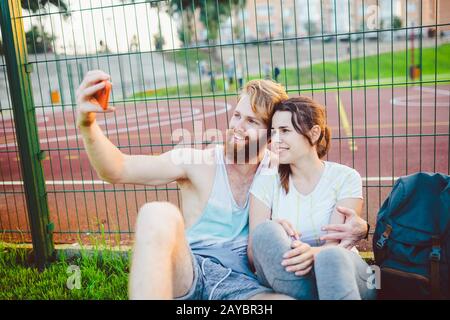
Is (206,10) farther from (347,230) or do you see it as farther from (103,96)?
(347,230)

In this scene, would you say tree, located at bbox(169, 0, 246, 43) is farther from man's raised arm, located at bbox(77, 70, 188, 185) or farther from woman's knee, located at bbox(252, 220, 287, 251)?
woman's knee, located at bbox(252, 220, 287, 251)

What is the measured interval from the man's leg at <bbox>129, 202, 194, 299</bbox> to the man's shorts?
9 cm

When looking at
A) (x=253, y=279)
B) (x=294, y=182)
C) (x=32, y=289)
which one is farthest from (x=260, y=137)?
(x=32, y=289)

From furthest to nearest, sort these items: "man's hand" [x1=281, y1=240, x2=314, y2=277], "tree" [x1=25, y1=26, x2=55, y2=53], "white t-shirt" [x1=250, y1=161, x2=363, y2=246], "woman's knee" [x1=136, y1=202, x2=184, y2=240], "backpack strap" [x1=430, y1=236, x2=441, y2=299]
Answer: "tree" [x1=25, y1=26, x2=55, y2=53] → "white t-shirt" [x1=250, y1=161, x2=363, y2=246] → "backpack strap" [x1=430, y1=236, x2=441, y2=299] → "man's hand" [x1=281, y1=240, x2=314, y2=277] → "woman's knee" [x1=136, y1=202, x2=184, y2=240]

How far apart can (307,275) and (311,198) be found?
17.5 inches

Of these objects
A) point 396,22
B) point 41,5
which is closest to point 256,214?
point 41,5

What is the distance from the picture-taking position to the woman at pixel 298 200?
6.48 ft

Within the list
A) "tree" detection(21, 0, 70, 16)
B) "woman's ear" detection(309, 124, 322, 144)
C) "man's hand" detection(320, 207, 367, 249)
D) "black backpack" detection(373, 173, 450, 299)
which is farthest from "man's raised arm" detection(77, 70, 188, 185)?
"tree" detection(21, 0, 70, 16)

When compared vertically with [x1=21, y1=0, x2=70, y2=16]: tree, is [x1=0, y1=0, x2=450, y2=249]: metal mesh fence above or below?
below

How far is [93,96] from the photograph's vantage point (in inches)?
81.3

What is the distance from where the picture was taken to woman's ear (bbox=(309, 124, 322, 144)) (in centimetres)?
235

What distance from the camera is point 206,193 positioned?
240 centimetres

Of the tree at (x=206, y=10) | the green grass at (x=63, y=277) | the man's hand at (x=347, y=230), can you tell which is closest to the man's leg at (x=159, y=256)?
the man's hand at (x=347, y=230)

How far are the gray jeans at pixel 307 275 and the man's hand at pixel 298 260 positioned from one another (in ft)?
0.11
